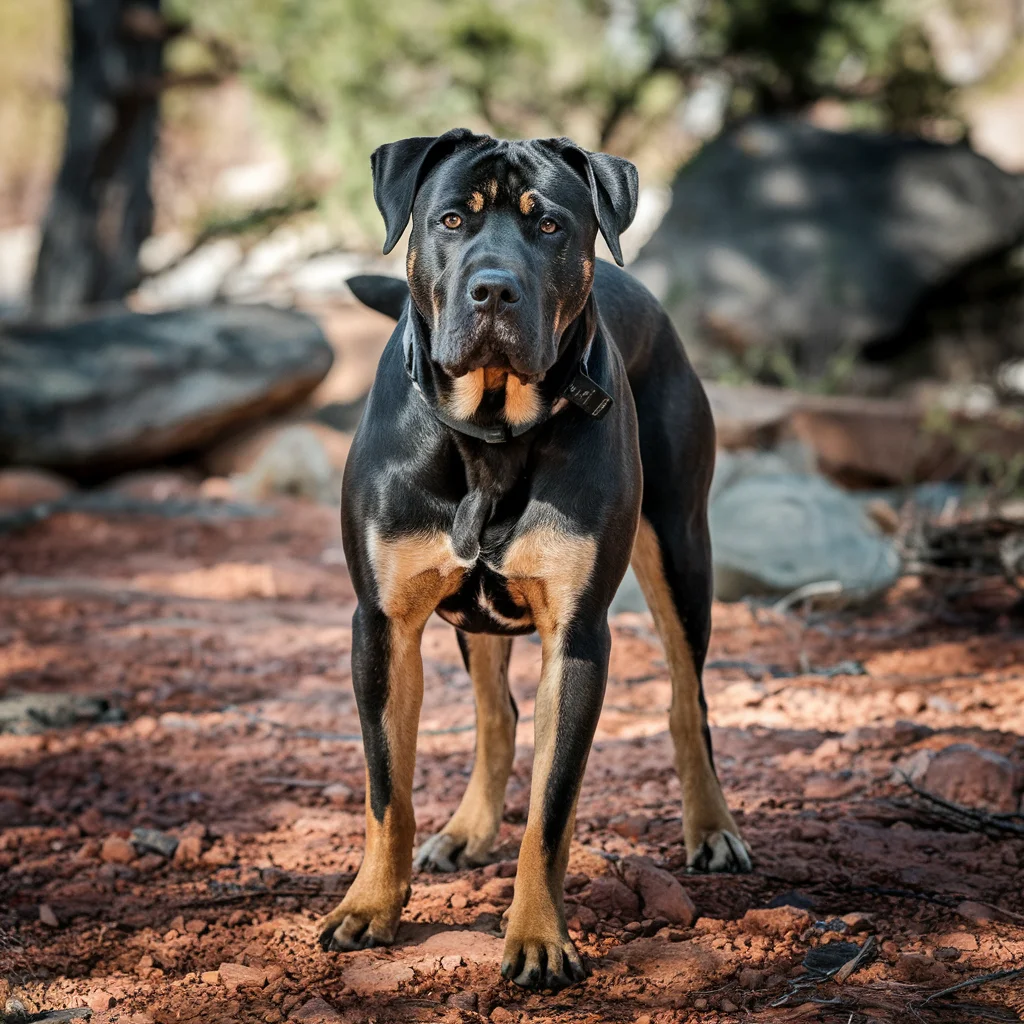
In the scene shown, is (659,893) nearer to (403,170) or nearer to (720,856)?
(720,856)

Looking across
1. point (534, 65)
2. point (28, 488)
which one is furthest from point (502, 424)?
point (534, 65)

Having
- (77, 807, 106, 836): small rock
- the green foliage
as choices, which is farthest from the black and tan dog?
the green foliage

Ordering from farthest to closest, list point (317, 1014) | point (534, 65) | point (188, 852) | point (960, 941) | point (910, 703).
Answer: point (534, 65) → point (910, 703) → point (188, 852) → point (960, 941) → point (317, 1014)

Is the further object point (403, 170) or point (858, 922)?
point (403, 170)

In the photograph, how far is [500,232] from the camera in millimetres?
3014

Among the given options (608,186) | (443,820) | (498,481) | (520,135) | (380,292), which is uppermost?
(520,135)

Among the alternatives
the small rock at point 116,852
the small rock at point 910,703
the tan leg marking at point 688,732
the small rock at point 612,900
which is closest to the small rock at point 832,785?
the tan leg marking at point 688,732

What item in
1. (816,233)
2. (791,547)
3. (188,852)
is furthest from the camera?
(816,233)

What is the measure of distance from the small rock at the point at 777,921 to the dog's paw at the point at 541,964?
0.47 metres

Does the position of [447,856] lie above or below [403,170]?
below

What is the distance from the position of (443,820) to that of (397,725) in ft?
3.20

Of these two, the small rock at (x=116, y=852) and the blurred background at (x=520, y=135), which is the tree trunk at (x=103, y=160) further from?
the small rock at (x=116, y=852)

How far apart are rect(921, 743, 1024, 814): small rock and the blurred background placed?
6.11 m

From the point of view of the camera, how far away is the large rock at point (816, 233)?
1216 cm
